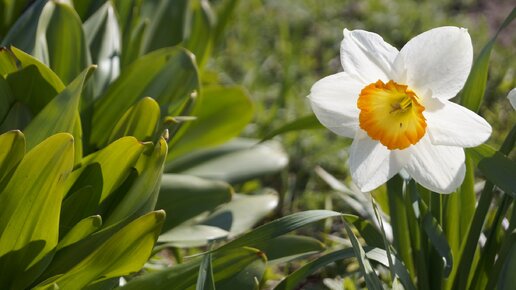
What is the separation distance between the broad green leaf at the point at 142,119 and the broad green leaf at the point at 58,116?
0.46 ft

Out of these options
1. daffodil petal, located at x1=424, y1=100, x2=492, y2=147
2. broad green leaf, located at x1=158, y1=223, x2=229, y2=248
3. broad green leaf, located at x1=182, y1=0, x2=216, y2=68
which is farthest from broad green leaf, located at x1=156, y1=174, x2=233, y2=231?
daffodil petal, located at x1=424, y1=100, x2=492, y2=147

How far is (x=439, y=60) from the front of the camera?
145 centimetres

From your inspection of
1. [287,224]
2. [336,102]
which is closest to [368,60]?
[336,102]

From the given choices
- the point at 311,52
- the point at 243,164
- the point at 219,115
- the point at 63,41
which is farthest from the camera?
the point at 311,52

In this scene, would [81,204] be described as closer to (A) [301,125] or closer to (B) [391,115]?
(A) [301,125]

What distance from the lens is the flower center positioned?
144 cm

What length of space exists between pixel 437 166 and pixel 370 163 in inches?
4.5

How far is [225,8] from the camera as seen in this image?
2961 millimetres

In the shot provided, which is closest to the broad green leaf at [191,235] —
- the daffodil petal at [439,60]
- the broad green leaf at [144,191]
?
the broad green leaf at [144,191]

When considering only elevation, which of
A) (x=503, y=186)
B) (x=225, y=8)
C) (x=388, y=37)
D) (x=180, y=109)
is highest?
(x=503, y=186)

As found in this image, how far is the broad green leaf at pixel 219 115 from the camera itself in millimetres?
2533

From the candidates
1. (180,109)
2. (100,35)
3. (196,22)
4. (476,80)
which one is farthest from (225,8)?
(476,80)

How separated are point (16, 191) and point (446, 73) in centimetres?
78

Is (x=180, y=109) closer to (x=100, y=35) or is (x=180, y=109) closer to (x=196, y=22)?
(x=100, y=35)
